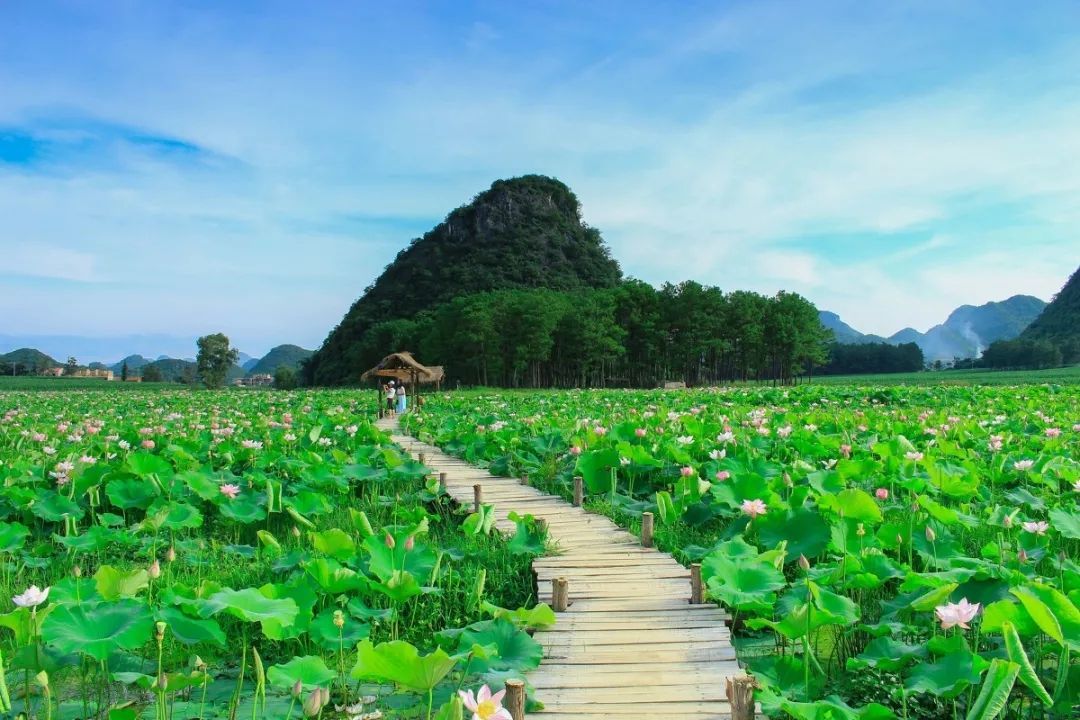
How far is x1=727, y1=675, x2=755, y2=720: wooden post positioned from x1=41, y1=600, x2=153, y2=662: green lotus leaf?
1919 mm

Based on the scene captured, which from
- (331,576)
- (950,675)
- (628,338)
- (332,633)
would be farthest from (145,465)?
(628,338)

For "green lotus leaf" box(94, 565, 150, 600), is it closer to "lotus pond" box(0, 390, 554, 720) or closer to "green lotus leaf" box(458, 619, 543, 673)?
"lotus pond" box(0, 390, 554, 720)

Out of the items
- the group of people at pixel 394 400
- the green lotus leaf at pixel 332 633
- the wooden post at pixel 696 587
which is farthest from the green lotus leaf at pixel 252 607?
the group of people at pixel 394 400

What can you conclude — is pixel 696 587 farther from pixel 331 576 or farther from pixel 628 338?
pixel 628 338

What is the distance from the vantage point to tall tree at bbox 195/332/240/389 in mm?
65938

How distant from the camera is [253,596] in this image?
300 cm

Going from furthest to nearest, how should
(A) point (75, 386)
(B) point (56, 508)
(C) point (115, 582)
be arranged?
(A) point (75, 386)
(B) point (56, 508)
(C) point (115, 582)

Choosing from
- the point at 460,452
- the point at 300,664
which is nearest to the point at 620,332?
the point at 460,452

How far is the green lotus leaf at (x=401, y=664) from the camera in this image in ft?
7.54

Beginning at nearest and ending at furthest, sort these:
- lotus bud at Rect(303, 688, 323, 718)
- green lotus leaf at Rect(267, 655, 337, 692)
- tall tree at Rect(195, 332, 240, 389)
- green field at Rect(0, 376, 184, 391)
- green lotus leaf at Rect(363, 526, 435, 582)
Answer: lotus bud at Rect(303, 688, 323, 718) → green lotus leaf at Rect(267, 655, 337, 692) → green lotus leaf at Rect(363, 526, 435, 582) → green field at Rect(0, 376, 184, 391) → tall tree at Rect(195, 332, 240, 389)

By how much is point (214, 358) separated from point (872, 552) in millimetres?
69672

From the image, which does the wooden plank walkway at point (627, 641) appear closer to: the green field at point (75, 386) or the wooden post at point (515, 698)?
the wooden post at point (515, 698)

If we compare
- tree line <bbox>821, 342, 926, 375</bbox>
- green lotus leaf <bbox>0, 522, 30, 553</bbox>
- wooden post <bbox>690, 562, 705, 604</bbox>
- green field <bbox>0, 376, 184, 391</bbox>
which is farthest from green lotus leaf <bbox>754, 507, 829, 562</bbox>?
tree line <bbox>821, 342, 926, 375</bbox>

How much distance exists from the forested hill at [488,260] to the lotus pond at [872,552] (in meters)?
65.4
